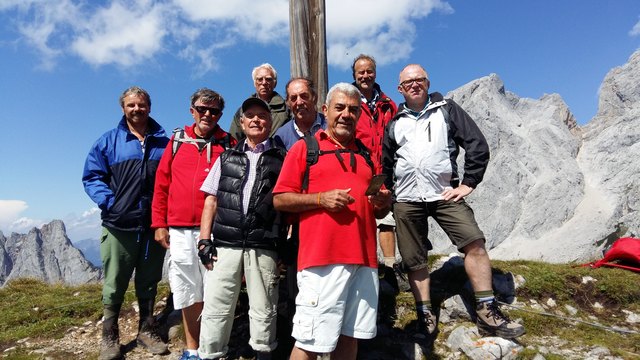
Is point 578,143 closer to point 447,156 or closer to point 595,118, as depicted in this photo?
point 595,118

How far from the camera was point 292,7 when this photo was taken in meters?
7.34

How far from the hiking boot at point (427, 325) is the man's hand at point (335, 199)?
2869 millimetres

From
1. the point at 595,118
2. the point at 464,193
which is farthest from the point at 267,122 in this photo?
the point at 595,118

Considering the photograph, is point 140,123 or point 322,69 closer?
point 140,123

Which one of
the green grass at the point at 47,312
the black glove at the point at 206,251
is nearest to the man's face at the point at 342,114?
the black glove at the point at 206,251

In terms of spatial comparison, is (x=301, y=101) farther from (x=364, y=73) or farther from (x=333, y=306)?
(x=333, y=306)

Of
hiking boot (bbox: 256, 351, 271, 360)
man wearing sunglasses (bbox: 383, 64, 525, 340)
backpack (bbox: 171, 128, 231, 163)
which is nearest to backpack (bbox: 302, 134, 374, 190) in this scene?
man wearing sunglasses (bbox: 383, 64, 525, 340)

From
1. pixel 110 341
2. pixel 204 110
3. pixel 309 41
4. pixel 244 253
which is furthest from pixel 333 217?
pixel 309 41

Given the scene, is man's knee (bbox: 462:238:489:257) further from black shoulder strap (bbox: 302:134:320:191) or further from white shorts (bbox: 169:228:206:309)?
white shorts (bbox: 169:228:206:309)

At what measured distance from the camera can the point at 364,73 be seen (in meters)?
6.68

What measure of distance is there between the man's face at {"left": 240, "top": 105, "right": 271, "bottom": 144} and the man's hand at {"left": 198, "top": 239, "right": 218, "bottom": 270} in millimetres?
1408

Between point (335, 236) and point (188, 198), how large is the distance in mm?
2372

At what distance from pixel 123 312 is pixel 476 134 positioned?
23.0 feet

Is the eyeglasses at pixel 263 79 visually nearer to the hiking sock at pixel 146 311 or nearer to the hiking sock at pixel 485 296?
the hiking sock at pixel 146 311
